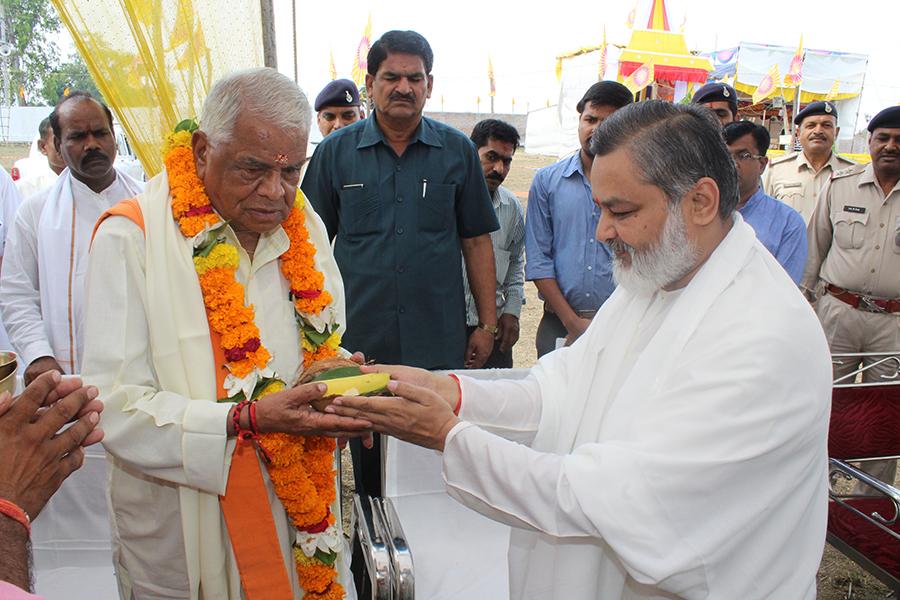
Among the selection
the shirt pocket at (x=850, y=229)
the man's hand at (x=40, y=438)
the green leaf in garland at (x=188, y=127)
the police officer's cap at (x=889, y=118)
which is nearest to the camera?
the man's hand at (x=40, y=438)

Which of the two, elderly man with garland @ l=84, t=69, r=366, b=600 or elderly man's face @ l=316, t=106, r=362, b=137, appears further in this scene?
elderly man's face @ l=316, t=106, r=362, b=137

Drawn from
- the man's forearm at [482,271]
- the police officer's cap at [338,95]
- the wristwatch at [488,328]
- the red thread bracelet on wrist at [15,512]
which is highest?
the police officer's cap at [338,95]

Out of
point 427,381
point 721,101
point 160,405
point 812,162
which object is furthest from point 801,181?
point 160,405

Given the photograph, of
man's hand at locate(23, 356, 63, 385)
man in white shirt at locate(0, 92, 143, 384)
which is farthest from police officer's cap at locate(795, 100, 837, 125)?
man's hand at locate(23, 356, 63, 385)

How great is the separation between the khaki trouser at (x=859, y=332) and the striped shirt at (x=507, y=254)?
8.03 feet

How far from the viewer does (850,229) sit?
5.52 metres

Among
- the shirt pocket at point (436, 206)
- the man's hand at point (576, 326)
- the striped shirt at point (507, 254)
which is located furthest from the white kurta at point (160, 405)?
the striped shirt at point (507, 254)

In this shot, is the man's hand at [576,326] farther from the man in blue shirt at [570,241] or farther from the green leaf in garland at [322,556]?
the green leaf in garland at [322,556]

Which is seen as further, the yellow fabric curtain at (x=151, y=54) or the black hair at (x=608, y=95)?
the black hair at (x=608, y=95)

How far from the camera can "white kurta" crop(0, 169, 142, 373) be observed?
3.54 meters

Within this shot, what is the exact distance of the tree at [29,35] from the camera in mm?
13477

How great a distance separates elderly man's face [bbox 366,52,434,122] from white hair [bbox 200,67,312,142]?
5.76ft

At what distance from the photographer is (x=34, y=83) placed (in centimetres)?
1908

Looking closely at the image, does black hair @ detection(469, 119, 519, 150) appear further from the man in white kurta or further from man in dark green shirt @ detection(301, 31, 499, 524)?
the man in white kurta
